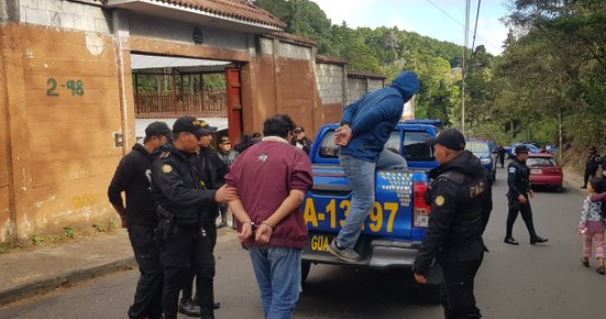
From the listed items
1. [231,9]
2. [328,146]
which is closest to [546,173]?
[231,9]

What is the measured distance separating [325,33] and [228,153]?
137 feet

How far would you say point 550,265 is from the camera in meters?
7.85

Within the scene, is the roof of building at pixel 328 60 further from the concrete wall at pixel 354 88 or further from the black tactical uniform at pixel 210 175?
the black tactical uniform at pixel 210 175

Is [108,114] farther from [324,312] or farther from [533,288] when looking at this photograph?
[533,288]

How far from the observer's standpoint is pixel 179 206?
4.38 m

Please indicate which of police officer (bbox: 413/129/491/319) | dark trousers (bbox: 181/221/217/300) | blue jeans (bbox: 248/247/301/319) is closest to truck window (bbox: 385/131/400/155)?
dark trousers (bbox: 181/221/217/300)

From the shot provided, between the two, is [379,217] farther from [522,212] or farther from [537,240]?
[537,240]

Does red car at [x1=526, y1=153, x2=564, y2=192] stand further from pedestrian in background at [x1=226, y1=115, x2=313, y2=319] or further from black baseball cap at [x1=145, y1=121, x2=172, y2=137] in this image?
pedestrian in background at [x1=226, y1=115, x2=313, y2=319]

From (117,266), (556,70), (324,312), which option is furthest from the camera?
(556,70)

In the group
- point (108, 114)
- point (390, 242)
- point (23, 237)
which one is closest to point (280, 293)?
point (390, 242)

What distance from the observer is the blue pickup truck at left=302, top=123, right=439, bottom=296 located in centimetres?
520

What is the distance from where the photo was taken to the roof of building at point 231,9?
35.9ft

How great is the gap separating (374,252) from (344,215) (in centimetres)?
46

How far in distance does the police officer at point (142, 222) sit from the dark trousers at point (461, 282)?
2.47 meters
